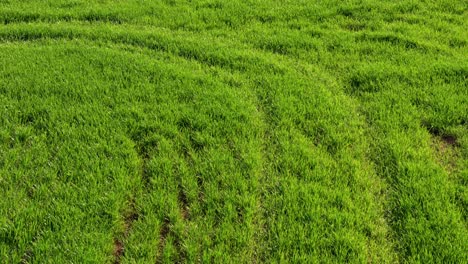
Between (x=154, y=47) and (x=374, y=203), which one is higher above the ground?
(x=154, y=47)

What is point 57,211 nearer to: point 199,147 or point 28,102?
point 199,147

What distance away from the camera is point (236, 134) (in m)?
5.58

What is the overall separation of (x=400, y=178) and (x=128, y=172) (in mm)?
2701

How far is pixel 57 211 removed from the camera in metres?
4.56

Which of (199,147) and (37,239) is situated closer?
(37,239)

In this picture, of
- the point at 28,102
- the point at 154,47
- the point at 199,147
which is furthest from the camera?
the point at 154,47

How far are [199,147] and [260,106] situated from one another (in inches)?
41.8

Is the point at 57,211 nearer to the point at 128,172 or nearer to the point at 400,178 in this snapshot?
the point at 128,172

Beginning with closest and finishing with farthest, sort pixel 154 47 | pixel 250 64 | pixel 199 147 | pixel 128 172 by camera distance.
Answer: pixel 128 172 → pixel 199 147 → pixel 250 64 → pixel 154 47

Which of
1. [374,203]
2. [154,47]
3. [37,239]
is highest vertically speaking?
[154,47]

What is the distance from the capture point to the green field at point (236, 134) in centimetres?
437

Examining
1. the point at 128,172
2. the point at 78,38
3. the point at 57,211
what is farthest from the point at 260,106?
the point at 78,38

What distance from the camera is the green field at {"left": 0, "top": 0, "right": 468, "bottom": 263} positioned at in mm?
4367

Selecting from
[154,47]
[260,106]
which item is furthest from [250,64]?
[154,47]
